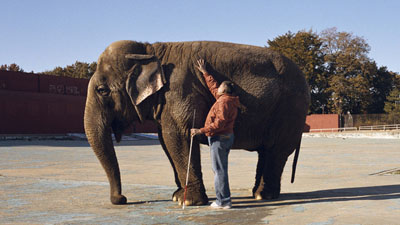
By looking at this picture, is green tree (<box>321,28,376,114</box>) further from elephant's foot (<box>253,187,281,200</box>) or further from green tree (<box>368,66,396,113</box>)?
elephant's foot (<box>253,187,281,200</box>)

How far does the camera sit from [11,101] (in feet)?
118

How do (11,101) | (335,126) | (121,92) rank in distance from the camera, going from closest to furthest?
(121,92), (11,101), (335,126)

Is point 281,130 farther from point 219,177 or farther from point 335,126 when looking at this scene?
point 335,126

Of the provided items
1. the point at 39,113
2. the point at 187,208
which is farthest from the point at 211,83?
the point at 39,113

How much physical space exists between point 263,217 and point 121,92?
2.31 metres

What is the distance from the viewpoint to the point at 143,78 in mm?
6223

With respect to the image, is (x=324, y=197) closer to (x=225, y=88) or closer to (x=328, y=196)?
(x=328, y=196)

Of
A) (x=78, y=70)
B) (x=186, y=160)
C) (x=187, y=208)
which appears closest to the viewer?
(x=187, y=208)

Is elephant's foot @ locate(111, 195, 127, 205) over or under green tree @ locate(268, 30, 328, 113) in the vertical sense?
under

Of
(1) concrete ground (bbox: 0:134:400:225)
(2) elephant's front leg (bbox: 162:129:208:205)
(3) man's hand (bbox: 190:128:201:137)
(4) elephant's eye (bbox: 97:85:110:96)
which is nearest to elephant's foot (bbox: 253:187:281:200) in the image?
(1) concrete ground (bbox: 0:134:400:225)

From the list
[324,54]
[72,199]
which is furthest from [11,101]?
[324,54]

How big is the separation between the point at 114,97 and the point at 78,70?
225 feet

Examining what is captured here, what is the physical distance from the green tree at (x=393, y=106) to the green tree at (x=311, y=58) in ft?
23.5

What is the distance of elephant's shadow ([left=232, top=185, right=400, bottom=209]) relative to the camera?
251 inches
